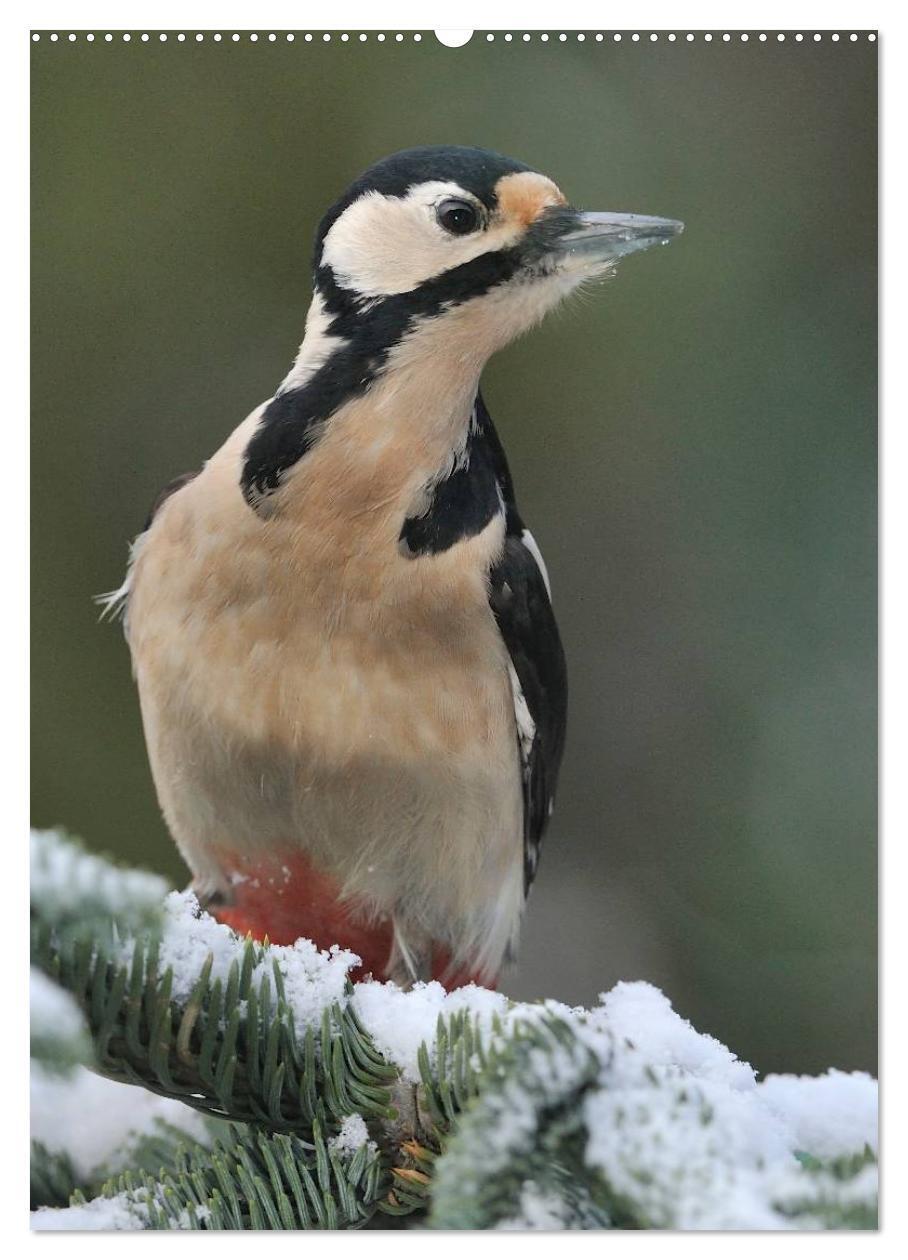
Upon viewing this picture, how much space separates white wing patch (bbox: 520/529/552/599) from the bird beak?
0.72 feet

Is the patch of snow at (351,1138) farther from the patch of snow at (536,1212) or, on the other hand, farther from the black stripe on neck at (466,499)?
the black stripe on neck at (466,499)

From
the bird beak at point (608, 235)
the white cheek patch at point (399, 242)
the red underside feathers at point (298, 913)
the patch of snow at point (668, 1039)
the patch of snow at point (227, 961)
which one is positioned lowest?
the patch of snow at point (227, 961)

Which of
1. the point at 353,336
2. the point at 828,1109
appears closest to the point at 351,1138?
the point at 828,1109

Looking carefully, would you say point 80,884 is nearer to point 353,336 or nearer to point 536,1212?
point 536,1212

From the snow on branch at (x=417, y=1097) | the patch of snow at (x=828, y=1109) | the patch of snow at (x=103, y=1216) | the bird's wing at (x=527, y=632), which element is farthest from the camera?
the bird's wing at (x=527, y=632)

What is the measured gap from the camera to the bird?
1.11 m

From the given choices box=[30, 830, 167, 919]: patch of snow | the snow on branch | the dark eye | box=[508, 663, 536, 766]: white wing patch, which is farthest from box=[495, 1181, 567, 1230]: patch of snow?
the dark eye

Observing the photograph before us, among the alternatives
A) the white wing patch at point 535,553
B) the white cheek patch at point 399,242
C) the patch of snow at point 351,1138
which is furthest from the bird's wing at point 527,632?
the patch of snow at point 351,1138

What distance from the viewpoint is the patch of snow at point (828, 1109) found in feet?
3.13

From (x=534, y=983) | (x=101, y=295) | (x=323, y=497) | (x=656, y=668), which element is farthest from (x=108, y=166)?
(x=534, y=983)

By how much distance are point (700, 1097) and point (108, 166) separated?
789 millimetres

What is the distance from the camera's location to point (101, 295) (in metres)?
1.17

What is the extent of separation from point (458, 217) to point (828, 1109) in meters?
0.66

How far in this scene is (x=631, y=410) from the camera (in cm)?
123
